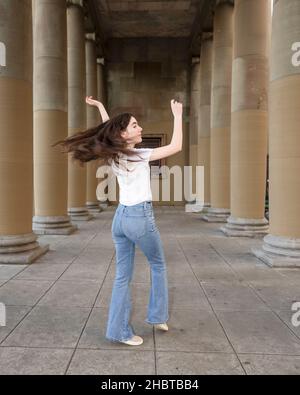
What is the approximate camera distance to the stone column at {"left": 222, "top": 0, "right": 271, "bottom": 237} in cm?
1229

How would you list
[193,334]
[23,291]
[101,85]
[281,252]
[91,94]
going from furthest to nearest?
[101,85]
[91,94]
[281,252]
[23,291]
[193,334]

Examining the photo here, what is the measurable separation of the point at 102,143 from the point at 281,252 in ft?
18.8

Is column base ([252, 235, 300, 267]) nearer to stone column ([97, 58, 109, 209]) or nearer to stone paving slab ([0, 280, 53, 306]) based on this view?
stone paving slab ([0, 280, 53, 306])

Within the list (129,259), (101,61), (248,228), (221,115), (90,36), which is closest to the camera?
(129,259)

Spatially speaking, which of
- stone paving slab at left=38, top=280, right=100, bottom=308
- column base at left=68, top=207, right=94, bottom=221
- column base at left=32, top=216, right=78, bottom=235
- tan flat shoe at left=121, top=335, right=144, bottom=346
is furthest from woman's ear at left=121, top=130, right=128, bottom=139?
column base at left=68, top=207, right=94, bottom=221

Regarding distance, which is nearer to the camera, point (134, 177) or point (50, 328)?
point (134, 177)

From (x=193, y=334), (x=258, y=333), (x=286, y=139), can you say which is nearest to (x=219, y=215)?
(x=286, y=139)

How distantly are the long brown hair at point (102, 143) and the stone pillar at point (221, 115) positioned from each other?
12.9m

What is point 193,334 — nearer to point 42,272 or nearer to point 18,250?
point 42,272

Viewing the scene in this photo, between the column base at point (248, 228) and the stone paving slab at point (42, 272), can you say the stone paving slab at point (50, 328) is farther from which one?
the column base at point (248, 228)

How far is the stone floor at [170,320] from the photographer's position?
3871mm

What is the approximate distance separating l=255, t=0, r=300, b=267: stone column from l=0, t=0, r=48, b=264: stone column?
5.39 meters

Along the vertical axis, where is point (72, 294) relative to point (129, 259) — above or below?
below

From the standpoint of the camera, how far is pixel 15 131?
852cm
